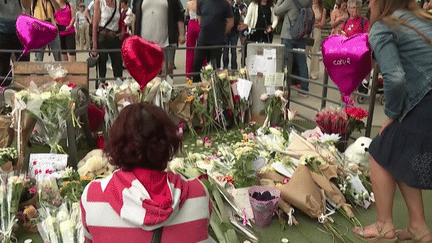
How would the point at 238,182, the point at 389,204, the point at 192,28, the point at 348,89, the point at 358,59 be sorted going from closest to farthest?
the point at 389,204
the point at 238,182
the point at 358,59
the point at 348,89
the point at 192,28

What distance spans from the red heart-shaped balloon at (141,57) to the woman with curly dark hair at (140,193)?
218 cm

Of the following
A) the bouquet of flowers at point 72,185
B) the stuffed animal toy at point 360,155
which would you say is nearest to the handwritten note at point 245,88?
the stuffed animal toy at point 360,155

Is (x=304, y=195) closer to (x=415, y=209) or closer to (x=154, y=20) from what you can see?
(x=415, y=209)

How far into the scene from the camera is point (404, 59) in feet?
7.08

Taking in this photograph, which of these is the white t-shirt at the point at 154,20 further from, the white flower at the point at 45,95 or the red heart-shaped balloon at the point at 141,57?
the white flower at the point at 45,95

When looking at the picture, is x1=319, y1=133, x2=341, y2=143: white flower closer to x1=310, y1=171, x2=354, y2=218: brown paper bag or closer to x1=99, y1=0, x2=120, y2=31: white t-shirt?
x1=310, y1=171, x2=354, y2=218: brown paper bag

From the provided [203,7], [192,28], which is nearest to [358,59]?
[203,7]

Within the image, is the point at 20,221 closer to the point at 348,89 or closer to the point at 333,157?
the point at 333,157

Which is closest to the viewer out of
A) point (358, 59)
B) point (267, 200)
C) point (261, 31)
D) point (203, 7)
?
point (267, 200)

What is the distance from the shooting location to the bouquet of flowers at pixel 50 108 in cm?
313

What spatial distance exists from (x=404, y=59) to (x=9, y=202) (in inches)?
89.0

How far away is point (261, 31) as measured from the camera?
22.6 feet

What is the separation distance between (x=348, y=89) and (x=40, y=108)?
2286 millimetres

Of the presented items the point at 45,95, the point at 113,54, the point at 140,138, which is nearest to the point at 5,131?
the point at 45,95
